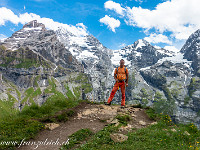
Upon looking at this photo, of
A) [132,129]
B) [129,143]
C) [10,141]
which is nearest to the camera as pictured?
[10,141]

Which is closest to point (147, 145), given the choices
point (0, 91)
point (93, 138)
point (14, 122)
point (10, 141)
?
point (93, 138)

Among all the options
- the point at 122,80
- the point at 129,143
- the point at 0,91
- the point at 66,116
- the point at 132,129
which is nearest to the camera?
the point at 129,143

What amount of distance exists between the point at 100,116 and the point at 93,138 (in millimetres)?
4584

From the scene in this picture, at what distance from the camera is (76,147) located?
7914 mm

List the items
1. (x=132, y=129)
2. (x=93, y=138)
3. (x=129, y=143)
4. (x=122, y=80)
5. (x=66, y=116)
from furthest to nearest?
(x=122, y=80), (x=66, y=116), (x=132, y=129), (x=93, y=138), (x=129, y=143)

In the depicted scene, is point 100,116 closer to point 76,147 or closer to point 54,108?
point 54,108

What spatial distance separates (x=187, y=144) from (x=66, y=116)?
8.71 metres

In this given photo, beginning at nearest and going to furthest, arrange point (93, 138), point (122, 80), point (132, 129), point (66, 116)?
point (93, 138) → point (132, 129) → point (66, 116) → point (122, 80)

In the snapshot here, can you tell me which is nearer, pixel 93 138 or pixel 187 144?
pixel 187 144

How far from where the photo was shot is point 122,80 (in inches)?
664

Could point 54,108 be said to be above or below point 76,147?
above

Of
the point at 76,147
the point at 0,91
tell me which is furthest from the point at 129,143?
the point at 0,91

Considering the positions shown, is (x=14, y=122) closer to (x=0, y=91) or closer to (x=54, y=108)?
(x=54, y=108)

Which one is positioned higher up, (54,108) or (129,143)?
(54,108)
